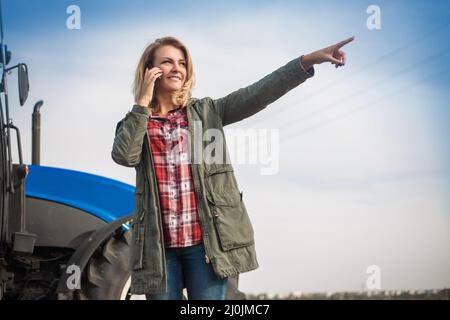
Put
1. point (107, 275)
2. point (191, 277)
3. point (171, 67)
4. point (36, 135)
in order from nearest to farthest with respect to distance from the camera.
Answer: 1. point (191, 277)
2. point (171, 67)
3. point (107, 275)
4. point (36, 135)

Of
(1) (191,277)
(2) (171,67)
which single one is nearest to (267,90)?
(2) (171,67)

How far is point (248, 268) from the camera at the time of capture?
224cm

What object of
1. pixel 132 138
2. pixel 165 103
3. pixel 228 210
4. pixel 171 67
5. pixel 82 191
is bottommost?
pixel 228 210

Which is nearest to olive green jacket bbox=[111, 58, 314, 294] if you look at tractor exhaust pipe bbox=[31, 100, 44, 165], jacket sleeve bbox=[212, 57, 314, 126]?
jacket sleeve bbox=[212, 57, 314, 126]

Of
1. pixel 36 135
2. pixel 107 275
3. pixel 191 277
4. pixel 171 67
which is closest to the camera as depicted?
pixel 191 277

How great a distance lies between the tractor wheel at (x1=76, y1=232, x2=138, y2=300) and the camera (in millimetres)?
3871

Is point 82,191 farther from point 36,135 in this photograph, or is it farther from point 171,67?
point 171,67

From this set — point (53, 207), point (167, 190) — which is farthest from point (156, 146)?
point (53, 207)

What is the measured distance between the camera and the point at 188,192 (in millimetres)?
2268

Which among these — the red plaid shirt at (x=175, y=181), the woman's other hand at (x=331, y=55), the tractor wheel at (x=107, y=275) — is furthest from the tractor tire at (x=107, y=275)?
the woman's other hand at (x=331, y=55)

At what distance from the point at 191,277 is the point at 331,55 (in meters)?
0.81

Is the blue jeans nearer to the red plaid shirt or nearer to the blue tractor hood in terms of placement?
the red plaid shirt
